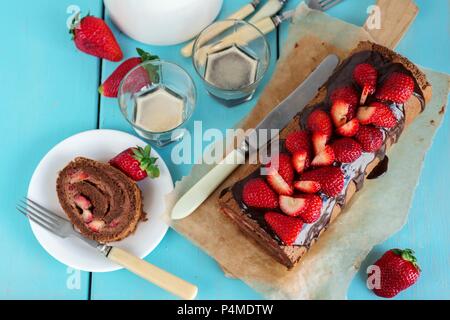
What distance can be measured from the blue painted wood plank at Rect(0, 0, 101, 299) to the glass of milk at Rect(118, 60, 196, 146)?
13cm

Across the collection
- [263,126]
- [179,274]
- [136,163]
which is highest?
[263,126]

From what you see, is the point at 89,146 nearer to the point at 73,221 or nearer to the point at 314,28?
the point at 73,221

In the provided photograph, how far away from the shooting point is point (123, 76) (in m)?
1.88

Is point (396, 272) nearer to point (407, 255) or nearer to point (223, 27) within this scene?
point (407, 255)

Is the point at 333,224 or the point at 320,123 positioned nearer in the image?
the point at 320,123

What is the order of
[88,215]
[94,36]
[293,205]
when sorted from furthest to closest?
[94,36] → [88,215] → [293,205]

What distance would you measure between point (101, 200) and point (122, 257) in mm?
155

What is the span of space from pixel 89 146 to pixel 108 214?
21cm

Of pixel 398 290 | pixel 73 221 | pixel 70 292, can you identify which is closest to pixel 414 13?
pixel 398 290

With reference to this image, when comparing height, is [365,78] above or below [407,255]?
above

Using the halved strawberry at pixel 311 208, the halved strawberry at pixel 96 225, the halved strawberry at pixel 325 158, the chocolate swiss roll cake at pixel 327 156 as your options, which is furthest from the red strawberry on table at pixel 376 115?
the halved strawberry at pixel 96 225

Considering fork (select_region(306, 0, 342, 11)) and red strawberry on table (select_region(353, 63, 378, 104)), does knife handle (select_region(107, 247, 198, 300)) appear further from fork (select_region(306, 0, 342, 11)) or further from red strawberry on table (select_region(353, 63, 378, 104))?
fork (select_region(306, 0, 342, 11))

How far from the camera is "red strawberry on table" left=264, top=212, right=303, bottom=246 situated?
1.59 meters

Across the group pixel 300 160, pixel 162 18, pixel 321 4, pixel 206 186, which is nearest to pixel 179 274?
pixel 206 186
